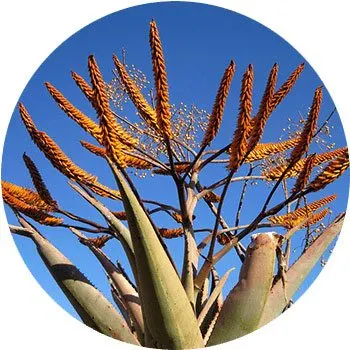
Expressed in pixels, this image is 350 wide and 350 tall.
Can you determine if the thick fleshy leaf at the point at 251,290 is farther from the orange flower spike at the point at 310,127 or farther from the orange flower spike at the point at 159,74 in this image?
the orange flower spike at the point at 159,74

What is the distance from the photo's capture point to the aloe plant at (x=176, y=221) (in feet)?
3.67

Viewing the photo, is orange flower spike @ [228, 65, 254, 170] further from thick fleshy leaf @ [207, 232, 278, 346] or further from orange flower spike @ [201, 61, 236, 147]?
thick fleshy leaf @ [207, 232, 278, 346]

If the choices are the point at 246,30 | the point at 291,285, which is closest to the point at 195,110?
the point at 246,30

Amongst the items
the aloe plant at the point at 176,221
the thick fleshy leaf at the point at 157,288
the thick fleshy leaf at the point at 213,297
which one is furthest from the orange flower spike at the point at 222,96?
the thick fleshy leaf at the point at 213,297

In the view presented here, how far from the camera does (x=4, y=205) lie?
137 centimetres

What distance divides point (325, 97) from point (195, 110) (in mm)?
304

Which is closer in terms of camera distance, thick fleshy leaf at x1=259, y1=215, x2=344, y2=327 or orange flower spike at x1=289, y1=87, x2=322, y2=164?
orange flower spike at x1=289, y1=87, x2=322, y2=164

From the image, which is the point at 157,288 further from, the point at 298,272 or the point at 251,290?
the point at 298,272

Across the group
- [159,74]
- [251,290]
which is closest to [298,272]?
[251,290]

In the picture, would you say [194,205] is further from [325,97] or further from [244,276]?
[325,97]

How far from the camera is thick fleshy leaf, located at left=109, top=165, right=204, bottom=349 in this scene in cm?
107

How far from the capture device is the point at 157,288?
1.11 meters

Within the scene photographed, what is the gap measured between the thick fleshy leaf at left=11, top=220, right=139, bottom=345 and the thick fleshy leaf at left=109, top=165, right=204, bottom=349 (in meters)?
0.11

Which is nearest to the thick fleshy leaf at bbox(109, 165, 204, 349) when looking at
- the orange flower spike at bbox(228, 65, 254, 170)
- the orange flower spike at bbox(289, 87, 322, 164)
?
the orange flower spike at bbox(228, 65, 254, 170)
